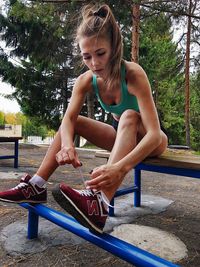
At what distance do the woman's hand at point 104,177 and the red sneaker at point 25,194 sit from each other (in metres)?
0.50

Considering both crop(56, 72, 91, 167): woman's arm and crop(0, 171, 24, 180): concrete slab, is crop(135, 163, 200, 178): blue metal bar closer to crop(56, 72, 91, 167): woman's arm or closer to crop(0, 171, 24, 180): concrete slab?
crop(56, 72, 91, 167): woman's arm

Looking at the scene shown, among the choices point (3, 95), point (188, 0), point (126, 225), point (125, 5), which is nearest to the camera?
point (126, 225)

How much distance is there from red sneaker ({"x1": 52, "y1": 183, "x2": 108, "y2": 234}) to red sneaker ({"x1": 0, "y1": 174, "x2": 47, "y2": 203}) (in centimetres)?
42

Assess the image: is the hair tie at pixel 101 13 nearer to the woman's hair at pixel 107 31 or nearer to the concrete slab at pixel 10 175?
the woman's hair at pixel 107 31

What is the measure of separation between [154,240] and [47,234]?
652 mm

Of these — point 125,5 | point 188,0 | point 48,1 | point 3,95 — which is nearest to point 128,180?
point 125,5

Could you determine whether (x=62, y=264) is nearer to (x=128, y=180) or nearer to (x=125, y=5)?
(x=128, y=180)

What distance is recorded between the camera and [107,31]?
1415 millimetres

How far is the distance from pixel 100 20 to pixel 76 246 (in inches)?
48.1

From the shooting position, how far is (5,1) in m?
9.44

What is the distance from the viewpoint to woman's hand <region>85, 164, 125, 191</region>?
1.10 m

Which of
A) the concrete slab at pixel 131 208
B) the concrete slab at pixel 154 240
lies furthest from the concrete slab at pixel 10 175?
the concrete slab at pixel 154 240

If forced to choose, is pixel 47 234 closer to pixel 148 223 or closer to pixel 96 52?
pixel 148 223

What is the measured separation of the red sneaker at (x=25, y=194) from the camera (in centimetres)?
148
